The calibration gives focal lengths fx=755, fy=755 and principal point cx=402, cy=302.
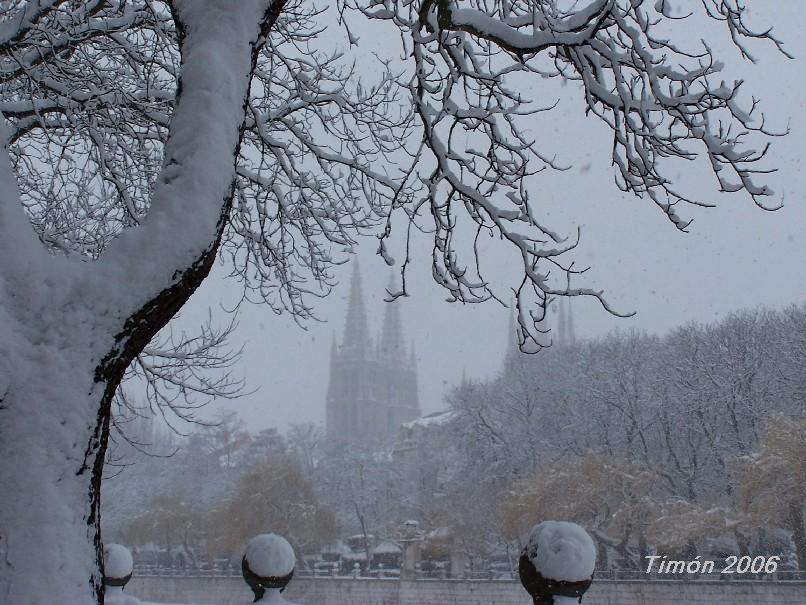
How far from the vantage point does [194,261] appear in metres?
3.43

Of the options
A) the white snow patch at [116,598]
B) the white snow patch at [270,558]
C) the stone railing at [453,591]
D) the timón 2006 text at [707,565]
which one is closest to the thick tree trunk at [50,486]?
the white snow patch at [270,558]

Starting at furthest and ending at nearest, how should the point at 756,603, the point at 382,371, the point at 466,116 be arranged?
the point at 382,371 < the point at 756,603 < the point at 466,116

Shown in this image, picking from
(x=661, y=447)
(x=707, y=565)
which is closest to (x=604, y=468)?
(x=707, y=565)

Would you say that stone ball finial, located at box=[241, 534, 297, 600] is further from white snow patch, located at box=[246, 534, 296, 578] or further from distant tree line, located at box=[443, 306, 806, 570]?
distant tree line, located at box=[443, 306, 806, 570]

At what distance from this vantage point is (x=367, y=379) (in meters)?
117

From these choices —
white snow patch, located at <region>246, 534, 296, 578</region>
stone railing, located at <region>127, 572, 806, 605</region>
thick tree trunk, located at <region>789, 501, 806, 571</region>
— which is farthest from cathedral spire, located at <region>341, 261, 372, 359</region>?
white snow patch, located at <region>246, 534, 296, 578</region>

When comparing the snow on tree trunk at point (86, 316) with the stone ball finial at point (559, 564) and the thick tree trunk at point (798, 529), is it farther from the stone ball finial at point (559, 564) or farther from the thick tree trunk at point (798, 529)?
the thick tree trunk at point (798, 529)

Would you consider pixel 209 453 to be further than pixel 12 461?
Yes

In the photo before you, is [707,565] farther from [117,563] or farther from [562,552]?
[562,552]

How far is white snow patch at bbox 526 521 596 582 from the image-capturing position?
12.6 ft

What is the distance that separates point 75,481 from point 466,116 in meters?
4.12

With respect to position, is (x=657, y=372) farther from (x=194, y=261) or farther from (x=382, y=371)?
(x=382, y=371)

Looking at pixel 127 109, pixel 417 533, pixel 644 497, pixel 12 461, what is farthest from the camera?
pixel 417 533

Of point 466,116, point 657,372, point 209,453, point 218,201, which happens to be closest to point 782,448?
point 657,372
